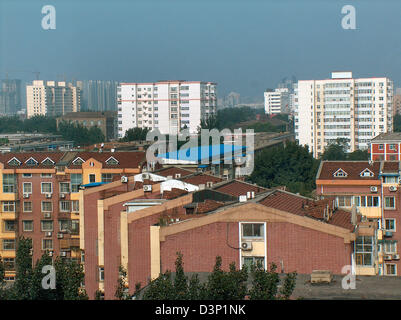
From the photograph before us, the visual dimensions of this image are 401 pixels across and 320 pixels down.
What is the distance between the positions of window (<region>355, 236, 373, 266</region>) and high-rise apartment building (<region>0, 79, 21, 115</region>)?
57.9 m

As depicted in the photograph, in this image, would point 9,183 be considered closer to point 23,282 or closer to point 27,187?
point 27,187

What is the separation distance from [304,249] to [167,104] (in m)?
23.6

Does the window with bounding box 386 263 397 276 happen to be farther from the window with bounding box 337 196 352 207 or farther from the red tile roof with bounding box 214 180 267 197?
the red tile roof with bounding box 214 180 267 197

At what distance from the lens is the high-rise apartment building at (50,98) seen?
46531mm

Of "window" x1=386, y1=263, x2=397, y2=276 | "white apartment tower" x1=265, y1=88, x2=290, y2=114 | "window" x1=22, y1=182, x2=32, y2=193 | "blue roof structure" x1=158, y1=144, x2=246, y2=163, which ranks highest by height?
"white apartment tower" x1=265, y1=88, x2=290, y2=114

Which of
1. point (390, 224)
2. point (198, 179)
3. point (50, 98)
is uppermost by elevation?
point (50, 98)

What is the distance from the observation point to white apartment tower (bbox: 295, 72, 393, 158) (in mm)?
22094

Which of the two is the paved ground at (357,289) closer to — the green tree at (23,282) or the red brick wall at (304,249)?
the red brick wall at (304,249)

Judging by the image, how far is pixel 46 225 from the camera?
28.0 feet

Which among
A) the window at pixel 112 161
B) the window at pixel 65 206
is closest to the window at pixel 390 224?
the window at pixel 112 161

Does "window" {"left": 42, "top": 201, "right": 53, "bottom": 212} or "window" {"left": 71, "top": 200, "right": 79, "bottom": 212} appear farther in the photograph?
"window" {"left": 42, "top": 201, "right": 53, "bottom": 212}

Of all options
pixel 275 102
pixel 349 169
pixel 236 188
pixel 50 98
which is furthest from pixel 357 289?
pixel 275 102

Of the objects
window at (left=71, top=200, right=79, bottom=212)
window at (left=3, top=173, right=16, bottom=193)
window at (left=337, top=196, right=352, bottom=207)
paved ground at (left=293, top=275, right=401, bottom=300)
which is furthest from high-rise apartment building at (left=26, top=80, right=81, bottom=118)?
paved ground at (left=293, top=275, right=401, bottom=300)
